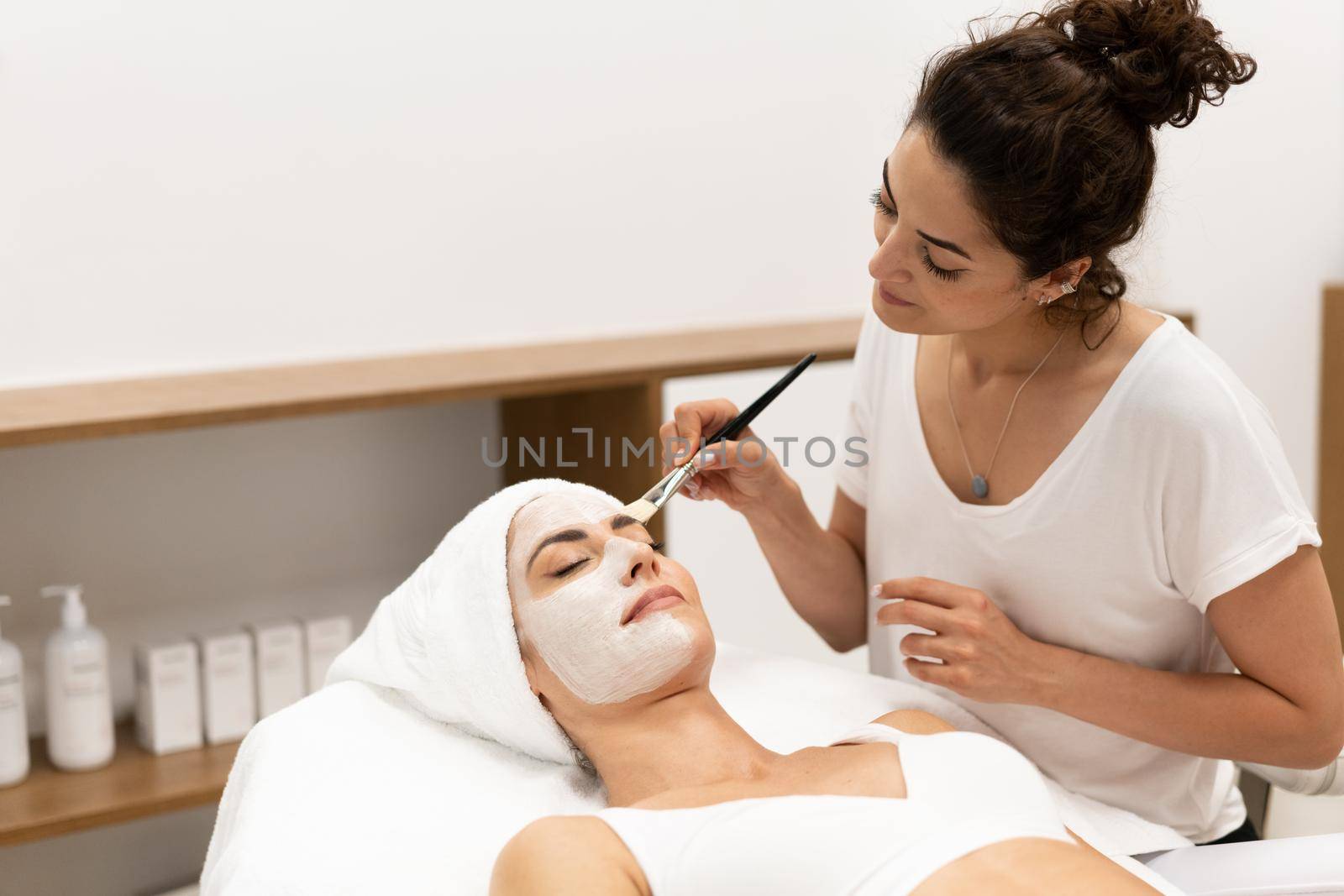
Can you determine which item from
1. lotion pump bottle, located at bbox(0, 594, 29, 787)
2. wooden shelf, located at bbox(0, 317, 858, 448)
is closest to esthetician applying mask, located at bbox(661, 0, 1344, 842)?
wooden shelf, located at bbox(0, 317, 858, 448)

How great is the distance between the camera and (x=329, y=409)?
1.80m

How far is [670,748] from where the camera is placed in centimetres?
124

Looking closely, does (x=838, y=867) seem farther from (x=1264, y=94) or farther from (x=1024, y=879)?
(x=1264, y=94)

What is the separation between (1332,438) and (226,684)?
96.7 inches

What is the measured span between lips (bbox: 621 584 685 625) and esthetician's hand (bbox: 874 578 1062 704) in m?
0.20

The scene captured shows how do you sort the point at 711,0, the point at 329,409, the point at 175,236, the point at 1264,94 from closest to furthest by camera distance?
the point at 329,409 < the point at 175,236 < the point at 711,0 < the point at 1264,94

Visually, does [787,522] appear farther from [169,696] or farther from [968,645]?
[169,696]

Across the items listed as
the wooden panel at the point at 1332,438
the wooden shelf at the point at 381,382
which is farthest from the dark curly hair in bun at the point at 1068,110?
the wooden panel at the point at 1332,438

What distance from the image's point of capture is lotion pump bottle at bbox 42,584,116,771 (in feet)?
6.04

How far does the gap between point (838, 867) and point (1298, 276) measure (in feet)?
8.20

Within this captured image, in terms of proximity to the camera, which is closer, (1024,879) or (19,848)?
(1024,879)

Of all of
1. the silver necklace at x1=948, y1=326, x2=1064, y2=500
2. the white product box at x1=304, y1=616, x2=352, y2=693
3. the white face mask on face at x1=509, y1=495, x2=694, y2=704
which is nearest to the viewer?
the white face mask on face at x1=509, y1=495, x2=694, y2=704

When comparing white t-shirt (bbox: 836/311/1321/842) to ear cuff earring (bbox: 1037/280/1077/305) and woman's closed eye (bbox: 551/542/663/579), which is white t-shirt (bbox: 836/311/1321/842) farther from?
woman's closed eye (bbox: 551/542/663/579)

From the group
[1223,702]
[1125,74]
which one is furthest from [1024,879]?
[1125,74]
